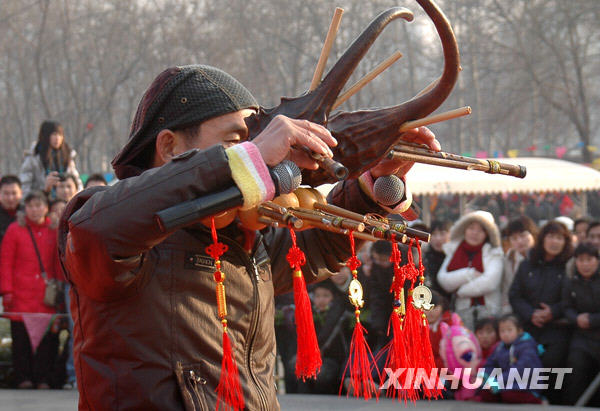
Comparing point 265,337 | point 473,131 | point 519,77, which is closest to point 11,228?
point 265,337

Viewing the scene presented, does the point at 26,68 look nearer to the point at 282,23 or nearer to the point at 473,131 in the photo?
the point at 282,23

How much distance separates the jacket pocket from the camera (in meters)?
2.16

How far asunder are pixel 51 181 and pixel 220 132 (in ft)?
23.8

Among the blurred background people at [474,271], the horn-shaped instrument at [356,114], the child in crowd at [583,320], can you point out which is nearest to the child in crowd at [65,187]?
the blurred background people at [474,271]

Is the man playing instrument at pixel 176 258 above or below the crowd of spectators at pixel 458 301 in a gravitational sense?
above

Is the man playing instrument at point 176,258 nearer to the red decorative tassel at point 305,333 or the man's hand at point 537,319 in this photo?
the red decorative tassel at point 305,333

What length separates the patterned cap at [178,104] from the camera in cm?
236

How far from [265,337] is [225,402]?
0.34 m

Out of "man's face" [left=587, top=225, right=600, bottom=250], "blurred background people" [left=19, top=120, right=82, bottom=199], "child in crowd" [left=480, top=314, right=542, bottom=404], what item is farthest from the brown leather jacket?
"blurred background people" [left=19, top=120, right=82, bottom=199]

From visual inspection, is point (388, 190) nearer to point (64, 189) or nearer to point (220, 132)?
point (220, 132)

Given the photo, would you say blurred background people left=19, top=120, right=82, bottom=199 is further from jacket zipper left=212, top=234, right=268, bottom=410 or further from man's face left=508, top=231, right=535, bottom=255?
jacket zipper left=212, top=234, right=268, bottom=410

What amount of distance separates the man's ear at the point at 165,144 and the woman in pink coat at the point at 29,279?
18.1 ft

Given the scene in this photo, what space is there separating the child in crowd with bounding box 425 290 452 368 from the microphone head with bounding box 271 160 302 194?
454 centimetres

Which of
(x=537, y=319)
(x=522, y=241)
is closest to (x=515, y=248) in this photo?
(x=522, y=241)
